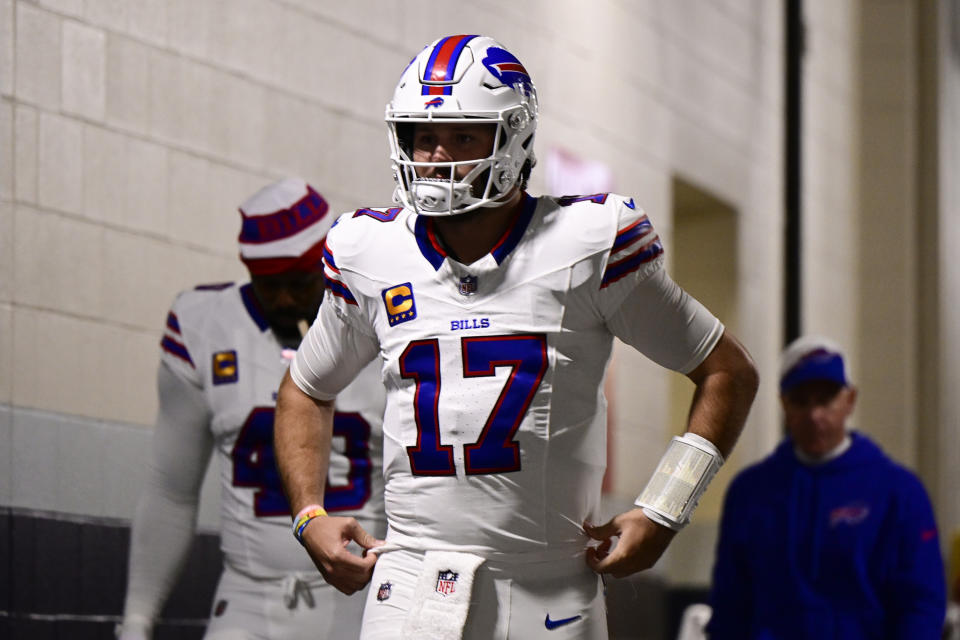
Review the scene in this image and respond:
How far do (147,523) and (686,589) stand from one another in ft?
13.6

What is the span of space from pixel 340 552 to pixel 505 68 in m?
0.82

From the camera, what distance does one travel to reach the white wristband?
7.50 feet

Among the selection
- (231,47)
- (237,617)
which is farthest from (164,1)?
(237,617)

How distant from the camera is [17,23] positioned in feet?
10.9

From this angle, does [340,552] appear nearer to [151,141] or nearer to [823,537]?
[151,141]

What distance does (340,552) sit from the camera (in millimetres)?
2311

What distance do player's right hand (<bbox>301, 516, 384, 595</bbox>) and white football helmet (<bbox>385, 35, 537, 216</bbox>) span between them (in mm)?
512

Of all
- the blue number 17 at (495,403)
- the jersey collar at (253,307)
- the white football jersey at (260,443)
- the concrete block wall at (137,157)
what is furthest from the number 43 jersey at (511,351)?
the concrete block wall at (137,157)

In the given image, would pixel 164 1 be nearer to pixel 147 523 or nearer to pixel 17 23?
pixel 17 23

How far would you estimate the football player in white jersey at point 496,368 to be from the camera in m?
2.27

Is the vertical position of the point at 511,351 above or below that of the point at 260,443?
above

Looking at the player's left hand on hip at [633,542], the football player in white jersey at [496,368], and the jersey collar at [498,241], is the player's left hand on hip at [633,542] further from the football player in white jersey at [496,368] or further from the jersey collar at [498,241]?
the jersey collar at [498,241]

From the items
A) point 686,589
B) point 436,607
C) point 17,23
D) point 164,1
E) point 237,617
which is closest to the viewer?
point 436,607

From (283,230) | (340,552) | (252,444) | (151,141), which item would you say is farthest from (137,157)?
(340,552)
